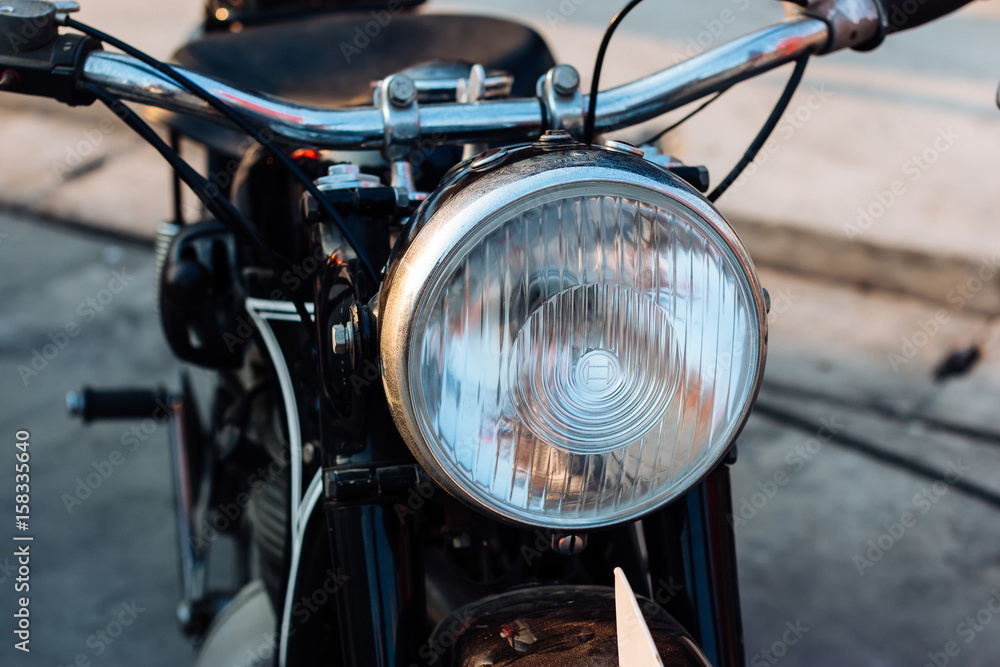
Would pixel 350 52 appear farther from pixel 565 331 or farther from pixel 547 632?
pixel 547 632

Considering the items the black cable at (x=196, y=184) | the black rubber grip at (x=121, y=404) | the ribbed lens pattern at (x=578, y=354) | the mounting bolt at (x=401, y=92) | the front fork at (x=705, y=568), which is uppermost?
the mounting bolt at (x=401, y=92)

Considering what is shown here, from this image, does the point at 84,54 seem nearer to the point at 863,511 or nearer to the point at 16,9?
the point at 16,9

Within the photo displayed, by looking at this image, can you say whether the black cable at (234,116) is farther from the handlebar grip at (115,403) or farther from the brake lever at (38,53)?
the handlebar grip at (115,403)

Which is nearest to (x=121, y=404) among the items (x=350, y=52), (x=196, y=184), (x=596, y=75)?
(x=350, y=52)

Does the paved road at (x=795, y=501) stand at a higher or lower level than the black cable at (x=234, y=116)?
lower

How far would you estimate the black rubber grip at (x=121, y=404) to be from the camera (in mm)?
1978

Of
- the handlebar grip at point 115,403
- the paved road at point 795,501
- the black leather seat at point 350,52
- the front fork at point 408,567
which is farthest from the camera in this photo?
the paved road at point 795,501

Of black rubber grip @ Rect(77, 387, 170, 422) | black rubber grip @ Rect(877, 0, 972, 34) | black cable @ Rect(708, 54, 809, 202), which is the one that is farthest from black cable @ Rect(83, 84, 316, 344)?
black rubber grip @ Rect(77, 387, 170, 422)

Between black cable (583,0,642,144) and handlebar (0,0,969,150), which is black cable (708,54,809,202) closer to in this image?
handlebar (0,0,969,150)

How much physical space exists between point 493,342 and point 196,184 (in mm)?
423

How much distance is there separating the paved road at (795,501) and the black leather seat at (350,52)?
1.28 metres

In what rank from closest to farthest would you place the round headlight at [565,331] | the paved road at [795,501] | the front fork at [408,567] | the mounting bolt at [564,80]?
the round headlight at [565,331] → the front fork at [408,567] → the mounting bolt at [564,80] → the paved road at [795,501]

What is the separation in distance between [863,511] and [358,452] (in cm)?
183

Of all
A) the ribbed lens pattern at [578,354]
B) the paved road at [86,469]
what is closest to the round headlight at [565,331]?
the ribbed lens pattern at [578,354]
